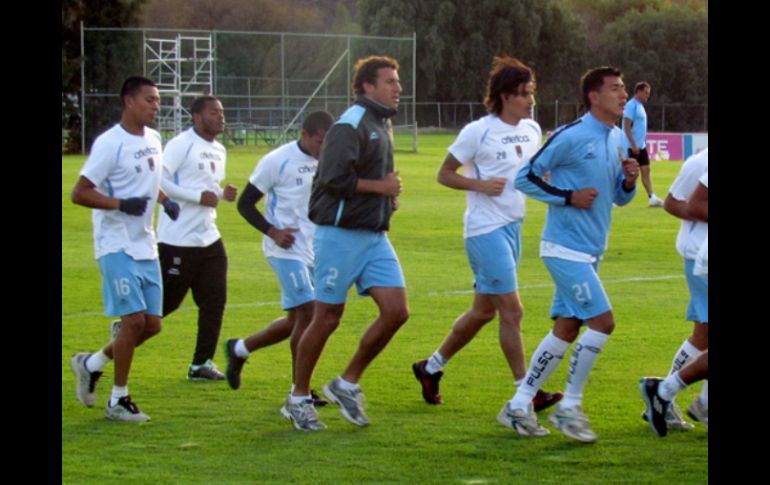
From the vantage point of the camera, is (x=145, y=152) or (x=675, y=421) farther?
(x=145, y=152)

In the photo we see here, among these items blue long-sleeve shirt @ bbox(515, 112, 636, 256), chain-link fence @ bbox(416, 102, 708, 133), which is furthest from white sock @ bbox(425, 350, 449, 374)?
chain-link fence @ bbox(416, 102, 708, 133)

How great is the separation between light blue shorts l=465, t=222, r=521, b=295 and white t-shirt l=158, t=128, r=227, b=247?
2217 millimetres

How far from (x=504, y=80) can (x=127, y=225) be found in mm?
2466

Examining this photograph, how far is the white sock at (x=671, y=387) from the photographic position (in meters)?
7.28

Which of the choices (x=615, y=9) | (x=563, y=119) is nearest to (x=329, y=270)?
(x=563, y=119)

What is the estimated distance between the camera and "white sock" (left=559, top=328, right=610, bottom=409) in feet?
24.4

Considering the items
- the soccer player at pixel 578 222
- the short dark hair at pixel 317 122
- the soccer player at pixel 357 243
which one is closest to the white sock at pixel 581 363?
the soccer player at pixel 578 222

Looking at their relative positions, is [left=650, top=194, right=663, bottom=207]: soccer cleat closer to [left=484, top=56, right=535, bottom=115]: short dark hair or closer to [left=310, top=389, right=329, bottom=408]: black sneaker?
[left=484, top=56, right=535, bottom=115]: short dark hair

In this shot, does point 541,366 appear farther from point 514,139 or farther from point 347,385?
point 514,139

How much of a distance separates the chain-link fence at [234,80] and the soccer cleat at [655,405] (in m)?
38.2

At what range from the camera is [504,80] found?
8.49 metres

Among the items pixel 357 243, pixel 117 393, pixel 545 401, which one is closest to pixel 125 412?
pixel 117 393

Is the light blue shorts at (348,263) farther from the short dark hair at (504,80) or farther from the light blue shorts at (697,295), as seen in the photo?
the light blue shorts at (697,295)

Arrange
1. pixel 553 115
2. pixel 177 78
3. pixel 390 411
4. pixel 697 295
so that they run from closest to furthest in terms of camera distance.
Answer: pixel 697 295 < pixel 390 411 < pixel 177 78 < pixel 553 115
